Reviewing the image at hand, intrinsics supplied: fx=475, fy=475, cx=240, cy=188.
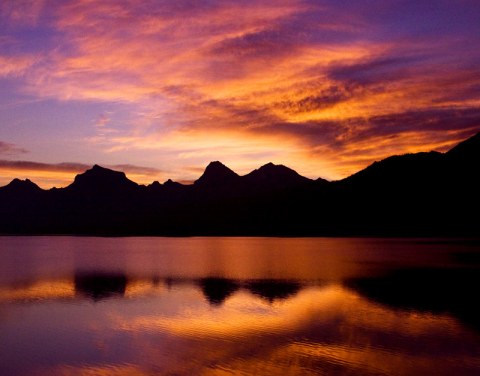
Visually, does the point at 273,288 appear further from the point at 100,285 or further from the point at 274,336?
the point at 274,336

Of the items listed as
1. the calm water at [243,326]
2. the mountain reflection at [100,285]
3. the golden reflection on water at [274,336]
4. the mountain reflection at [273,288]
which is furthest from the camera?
the mountain reflection at [100,285]

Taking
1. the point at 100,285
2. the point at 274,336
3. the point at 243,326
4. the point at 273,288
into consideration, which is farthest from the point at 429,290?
the point at 100,285

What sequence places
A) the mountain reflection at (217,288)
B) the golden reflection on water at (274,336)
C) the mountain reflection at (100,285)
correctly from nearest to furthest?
the golden reflection on water at (274,336)
the mountain reflection at (217,288)
the mountain reflection at (100,285)

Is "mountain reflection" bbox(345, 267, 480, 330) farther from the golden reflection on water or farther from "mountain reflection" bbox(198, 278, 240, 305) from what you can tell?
"mountain reflection" bbox(198, 278, 240, 305)

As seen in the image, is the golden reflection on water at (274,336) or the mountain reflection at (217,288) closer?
the golden reflection on water at (274,336)

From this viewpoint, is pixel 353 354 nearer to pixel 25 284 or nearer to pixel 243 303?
pixel 243 303

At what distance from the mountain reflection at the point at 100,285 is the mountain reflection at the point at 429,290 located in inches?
1065

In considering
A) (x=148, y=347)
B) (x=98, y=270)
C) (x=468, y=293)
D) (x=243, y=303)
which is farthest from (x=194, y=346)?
(x=98, y=270)

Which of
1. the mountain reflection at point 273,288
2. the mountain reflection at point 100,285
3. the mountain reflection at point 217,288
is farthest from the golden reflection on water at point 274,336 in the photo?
the mountain reflection at point 100,285

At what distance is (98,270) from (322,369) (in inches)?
2518

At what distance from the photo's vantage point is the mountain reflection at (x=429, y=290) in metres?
40.3

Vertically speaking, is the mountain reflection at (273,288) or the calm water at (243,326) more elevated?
the calm water at (243,326)

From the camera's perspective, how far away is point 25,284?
197 ft

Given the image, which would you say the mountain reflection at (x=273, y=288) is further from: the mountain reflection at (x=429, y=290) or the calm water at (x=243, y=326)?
the mountain reflection at (x=429, y=290)
